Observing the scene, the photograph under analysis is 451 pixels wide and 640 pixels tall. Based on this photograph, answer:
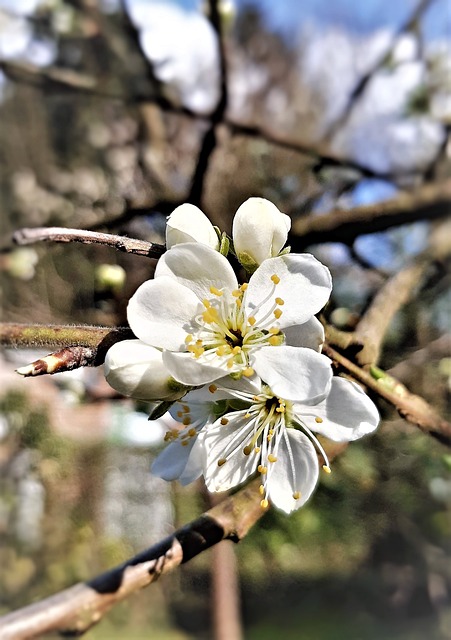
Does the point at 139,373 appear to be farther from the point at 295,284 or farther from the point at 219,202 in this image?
the point at 219,202

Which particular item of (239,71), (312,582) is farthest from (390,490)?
(239,71)

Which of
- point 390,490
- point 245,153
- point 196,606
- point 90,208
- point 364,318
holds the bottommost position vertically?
point 196,606

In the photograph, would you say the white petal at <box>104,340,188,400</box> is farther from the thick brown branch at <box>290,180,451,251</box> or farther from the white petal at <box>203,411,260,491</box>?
the thick brown branch at <box>290,180,451,251</box>

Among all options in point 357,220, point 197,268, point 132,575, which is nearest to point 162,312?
point 197,268

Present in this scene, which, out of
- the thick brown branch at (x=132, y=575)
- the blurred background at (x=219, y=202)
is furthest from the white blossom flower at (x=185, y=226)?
the blurred background at (x=219, y=202)

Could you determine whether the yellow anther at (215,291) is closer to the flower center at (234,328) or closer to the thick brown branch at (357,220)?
the flower center at (234,328)

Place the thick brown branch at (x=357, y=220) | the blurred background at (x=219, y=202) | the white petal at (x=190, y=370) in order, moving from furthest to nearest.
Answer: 1. the blurred background at (x=219, y=202)
2. the thick brown branch at (x=357, y=220)
3. the white petal at (x=190, y=370)

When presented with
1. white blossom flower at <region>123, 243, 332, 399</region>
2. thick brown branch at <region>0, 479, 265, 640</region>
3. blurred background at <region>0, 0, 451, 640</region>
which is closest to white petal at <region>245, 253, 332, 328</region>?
white blossom flower at <region>123, 243, 332, 399</region>

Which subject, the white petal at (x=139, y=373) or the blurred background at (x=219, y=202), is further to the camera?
the blurred background at (x=219, y=202)

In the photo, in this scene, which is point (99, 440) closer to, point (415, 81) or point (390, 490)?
point (390, 490)
